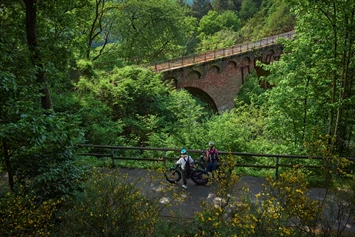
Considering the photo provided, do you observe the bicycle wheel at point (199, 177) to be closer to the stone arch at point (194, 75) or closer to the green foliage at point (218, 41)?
the stone arch at point (194, 75)

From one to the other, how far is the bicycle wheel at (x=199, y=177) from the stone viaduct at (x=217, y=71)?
1359cm

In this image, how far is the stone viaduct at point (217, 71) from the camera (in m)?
24.0

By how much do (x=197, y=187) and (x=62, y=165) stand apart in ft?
13.4

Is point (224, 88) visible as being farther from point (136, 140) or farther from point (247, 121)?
point (136, 140)

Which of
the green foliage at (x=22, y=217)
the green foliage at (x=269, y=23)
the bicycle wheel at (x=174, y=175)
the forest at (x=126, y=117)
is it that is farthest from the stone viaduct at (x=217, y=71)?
the green foliage at (x=22, y=217)

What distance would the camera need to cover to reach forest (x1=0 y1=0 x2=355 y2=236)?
5027mm

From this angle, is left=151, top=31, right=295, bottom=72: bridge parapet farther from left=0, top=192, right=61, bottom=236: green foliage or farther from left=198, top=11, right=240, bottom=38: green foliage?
left=198, top=11, right=240, bottom=38: green foliage

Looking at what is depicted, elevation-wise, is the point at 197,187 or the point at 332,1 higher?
the point at 332,1

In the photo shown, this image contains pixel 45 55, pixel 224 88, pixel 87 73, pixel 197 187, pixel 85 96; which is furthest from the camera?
pixel 224 88

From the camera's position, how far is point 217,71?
94.0ft

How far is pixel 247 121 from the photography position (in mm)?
17531

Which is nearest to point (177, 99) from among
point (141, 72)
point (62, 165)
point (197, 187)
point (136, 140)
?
point (141, 72)

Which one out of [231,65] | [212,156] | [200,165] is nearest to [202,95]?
[231,65]

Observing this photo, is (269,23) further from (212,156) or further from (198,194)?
(198,194)
